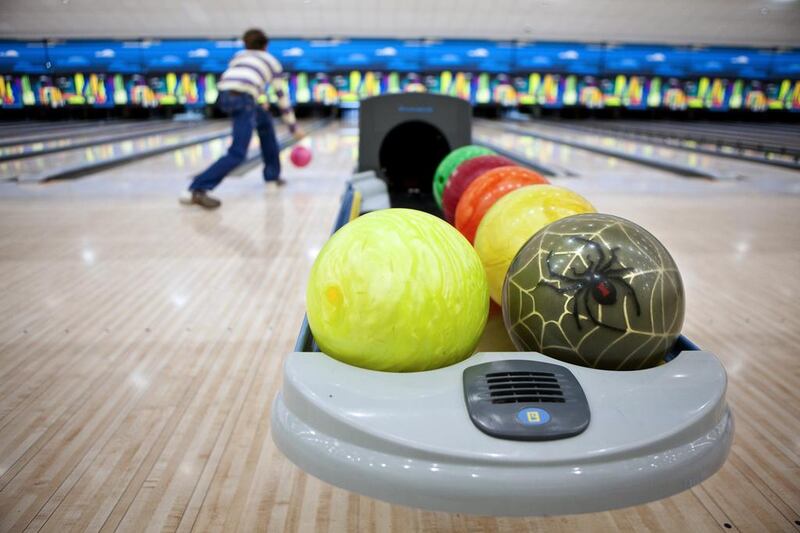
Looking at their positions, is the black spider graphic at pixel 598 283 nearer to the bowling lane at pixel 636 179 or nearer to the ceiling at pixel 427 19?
the bowling lane at pixel 636 179

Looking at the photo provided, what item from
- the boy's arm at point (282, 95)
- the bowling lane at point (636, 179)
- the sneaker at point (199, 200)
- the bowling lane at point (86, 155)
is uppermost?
the boy's arm at point (282, 95)

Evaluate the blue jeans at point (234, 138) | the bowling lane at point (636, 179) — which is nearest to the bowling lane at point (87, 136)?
the blue jeans at point (234, 138)

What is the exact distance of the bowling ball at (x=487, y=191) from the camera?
A: 1.72 metres

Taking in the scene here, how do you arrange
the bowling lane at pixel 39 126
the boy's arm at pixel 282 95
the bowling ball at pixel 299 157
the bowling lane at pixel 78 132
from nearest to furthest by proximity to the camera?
the boy's arm at pixel 282 95 < the bowling ball at pixel 299 157 < the bowling lane at pixel 78 132 < the bowling lane at pixel 39 126

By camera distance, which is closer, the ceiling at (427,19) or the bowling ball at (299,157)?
the bowling ball at (299,157)

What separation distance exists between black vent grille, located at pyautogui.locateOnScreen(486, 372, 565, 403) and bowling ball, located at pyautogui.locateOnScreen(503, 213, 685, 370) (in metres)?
0.11

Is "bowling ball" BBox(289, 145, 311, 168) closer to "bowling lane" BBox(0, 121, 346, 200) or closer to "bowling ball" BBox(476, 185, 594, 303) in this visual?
"bowling lane" BBox(0, 121, 346, 200)

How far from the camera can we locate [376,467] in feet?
2.58

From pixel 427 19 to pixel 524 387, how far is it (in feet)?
29.8

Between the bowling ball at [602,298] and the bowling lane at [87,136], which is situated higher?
the bowling ball at [602,298]

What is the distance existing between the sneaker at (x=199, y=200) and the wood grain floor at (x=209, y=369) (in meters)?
0.12

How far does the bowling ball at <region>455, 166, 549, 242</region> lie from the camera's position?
1.72m

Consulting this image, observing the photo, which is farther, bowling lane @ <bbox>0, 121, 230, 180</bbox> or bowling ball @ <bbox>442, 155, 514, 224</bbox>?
bowling lane @ <bbox>0, 121, 230, 180</bbox>

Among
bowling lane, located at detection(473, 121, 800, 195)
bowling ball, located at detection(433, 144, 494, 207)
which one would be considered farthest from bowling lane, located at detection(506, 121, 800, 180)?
bowling ball, located at detection(433, 144, 494, 207)
